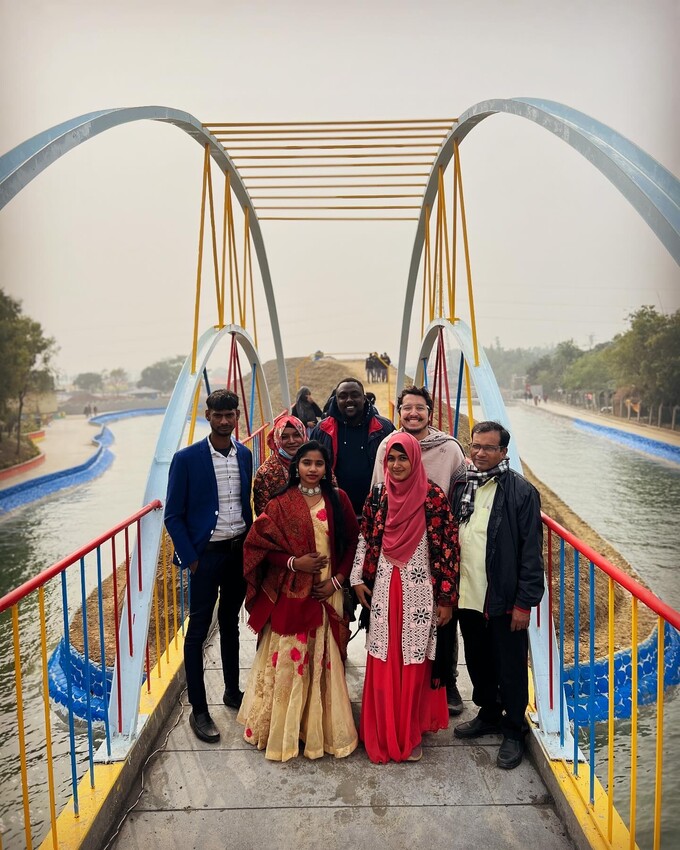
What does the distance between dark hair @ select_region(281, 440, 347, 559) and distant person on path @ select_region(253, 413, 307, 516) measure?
220 millimetres

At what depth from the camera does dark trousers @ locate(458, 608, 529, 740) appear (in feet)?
8.36

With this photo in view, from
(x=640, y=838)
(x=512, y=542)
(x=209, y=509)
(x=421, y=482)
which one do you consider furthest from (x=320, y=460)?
(x=640, y=838)

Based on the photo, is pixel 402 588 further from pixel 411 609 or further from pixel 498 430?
pixel 498 430

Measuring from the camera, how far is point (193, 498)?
2.78m

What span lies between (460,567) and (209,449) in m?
1.28

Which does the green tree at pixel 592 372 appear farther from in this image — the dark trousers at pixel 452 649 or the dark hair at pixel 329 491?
the dark hair at pixel 329 491

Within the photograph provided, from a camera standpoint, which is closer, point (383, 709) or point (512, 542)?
point (512, 542)

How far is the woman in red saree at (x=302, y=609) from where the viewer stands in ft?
8.45

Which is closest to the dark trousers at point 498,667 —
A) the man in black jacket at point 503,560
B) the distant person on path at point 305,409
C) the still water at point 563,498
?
the man in black jacket at point 503,560

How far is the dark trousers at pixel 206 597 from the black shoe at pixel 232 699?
0.70ft

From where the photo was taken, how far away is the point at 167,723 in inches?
117

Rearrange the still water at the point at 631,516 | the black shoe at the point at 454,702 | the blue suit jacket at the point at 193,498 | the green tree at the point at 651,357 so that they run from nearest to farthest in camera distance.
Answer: the blue suit jacket at the point at 193,498
the black shoe at the point at 454,702
the still water at the point at 631,516
the green tree at the point at 651,357

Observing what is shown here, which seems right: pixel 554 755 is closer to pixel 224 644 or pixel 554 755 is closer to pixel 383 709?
pixel 383 709

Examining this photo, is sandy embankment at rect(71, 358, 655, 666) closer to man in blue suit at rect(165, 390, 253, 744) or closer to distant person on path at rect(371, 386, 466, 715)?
man in blue suit at rect(165, 390, 253, 744)
